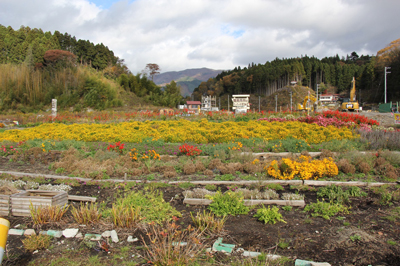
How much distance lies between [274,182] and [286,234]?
229 centimetres

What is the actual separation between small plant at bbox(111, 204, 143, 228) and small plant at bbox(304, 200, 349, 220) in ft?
9.33

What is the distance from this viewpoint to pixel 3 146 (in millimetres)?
9586

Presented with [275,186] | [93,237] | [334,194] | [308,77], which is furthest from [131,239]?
[308,77]

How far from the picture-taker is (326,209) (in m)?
4.42

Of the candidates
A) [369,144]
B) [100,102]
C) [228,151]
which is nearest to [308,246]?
[228,151]

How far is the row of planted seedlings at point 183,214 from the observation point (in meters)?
3.49

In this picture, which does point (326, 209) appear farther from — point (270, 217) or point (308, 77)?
point (308, 77)

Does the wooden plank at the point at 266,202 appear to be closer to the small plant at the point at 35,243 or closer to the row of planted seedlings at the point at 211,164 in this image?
the row of planted seedlings at the point at 211,164

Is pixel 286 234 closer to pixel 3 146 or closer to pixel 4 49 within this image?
pixel 3 146

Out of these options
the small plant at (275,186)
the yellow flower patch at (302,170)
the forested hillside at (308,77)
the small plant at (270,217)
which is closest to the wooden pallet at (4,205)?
the small plant at (270,217)

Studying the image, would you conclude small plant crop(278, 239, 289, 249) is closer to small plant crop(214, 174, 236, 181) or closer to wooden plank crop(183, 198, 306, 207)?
wooden plank crop(183, 198, 306, 207)

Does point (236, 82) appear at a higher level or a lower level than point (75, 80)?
higher

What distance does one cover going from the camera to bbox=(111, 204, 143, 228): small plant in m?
4.04

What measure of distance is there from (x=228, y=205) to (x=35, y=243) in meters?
2.87
